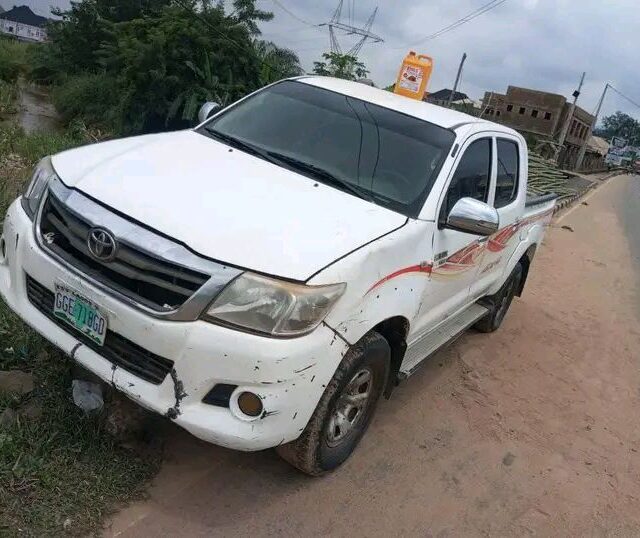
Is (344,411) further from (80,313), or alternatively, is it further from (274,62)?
(274,62)

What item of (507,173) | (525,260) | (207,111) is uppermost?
(507,173)

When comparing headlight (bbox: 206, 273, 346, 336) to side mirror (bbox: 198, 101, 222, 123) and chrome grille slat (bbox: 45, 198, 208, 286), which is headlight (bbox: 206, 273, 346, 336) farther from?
side mirror (bbox: 198, 101, 222, 123)

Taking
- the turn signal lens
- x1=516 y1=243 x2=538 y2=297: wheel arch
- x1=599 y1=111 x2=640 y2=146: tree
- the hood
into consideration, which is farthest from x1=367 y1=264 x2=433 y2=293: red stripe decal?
x1=599 y1=111 x2=640 y2=146: tree

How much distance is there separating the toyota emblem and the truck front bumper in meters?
0.13

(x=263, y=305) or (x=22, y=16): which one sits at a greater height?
(x=22, y=16)

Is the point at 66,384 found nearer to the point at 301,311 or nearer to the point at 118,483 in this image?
the point at 118,483

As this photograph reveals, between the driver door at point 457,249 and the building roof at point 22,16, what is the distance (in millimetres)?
56088

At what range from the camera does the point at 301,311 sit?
2557 mm

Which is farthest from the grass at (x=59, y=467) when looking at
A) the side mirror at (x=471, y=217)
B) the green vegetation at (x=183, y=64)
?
the green vegetation at (x=183, y=64)

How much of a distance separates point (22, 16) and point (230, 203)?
2503 inches

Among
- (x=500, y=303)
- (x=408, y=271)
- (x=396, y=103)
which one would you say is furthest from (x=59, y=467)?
(x=500, y=303)

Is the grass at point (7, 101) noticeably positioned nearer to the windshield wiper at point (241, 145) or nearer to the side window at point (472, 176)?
the windshield wiper at point (241, 145)

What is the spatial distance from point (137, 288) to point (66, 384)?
41.9 inches

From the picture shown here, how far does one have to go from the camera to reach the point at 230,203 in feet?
9.61
